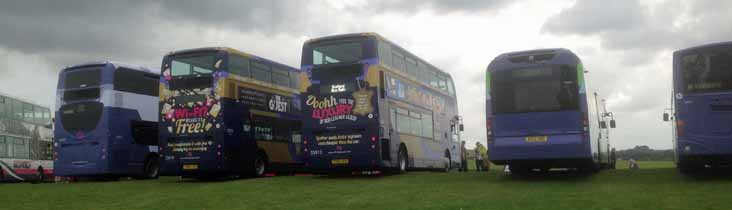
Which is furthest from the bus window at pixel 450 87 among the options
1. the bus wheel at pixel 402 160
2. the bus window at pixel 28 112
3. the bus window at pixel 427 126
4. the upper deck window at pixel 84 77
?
the bus window at pixel 28 112

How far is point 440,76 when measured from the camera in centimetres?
2753

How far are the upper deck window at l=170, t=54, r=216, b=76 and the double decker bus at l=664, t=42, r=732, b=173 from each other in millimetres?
13190

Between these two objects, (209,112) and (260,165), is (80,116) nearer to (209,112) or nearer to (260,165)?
(209,112)

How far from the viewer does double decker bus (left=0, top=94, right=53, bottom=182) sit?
29031 mm

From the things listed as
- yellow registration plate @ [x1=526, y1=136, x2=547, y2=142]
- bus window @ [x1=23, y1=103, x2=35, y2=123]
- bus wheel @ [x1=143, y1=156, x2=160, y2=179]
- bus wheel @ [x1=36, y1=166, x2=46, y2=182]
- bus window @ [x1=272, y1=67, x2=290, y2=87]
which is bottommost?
bus wheel @ [x1=36, y1=166, x2=46, y2=182]

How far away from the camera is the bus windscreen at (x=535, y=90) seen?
16344 mm

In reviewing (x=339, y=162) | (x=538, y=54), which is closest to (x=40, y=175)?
(x=339, y=162)

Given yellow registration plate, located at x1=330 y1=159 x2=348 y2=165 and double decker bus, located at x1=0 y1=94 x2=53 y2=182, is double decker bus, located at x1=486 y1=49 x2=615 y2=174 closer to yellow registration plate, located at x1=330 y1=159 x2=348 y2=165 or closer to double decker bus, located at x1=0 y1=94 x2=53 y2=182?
yellow registration plate, located at x1=330 y1=159 x2=348 y2=165

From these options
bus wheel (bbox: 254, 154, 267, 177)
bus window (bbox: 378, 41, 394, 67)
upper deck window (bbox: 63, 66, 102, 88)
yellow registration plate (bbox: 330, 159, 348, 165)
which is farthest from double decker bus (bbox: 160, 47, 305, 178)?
upper deck window (bbox: 63, 66, 102, 88)

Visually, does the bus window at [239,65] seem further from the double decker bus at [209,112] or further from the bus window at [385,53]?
the bus window at [385,53]

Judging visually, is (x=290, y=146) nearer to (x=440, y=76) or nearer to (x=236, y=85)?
(x=236, y=85)

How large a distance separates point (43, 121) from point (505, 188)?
25.3 metres

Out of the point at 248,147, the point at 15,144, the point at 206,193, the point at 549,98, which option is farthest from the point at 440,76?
the point at 15,144

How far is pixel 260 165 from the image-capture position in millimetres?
23578
